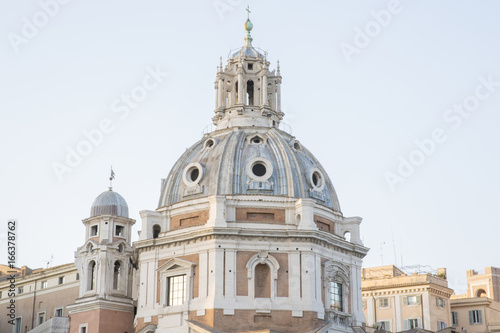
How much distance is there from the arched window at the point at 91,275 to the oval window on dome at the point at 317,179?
→ 18162 mm

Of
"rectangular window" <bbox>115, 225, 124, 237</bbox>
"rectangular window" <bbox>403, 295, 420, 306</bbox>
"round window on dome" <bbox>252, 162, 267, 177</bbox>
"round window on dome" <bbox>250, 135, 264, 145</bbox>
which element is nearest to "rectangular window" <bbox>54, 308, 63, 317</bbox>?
"rectangular window" <bbox>115, 225, 124, 237</bbox>

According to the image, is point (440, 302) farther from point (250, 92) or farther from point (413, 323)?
point (250, 92)

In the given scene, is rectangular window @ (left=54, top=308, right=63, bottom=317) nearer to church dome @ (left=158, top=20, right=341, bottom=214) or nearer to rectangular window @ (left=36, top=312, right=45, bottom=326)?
rectangular window @ (left=36, top=312, right=45, bottom=326)

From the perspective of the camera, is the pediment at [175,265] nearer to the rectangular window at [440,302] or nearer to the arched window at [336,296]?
the arched window at [336,296]

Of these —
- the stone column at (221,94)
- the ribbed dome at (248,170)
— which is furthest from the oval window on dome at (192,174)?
the stone column at (221,94)

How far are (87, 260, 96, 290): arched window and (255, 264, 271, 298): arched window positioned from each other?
13.4 m

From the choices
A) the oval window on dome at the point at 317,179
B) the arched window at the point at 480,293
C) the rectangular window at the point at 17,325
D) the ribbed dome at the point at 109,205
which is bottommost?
the rectangular window at the point at 17,325

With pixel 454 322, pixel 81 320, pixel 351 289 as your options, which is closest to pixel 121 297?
pixel 81 320

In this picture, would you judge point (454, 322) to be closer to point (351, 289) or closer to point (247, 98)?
point (351, 289)

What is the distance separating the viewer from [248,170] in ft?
212

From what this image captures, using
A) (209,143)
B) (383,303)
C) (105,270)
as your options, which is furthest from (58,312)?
(383,303)

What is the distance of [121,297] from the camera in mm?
65875

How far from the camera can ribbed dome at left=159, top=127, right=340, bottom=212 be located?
64.4 meters

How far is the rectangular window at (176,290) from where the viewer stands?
61906 millimetres
